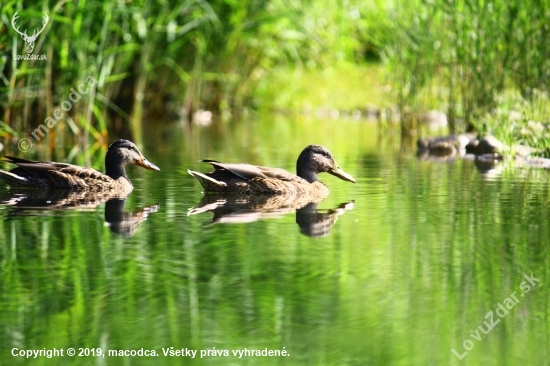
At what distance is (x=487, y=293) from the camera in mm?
5738

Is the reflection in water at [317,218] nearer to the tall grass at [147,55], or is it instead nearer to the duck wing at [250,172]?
the duck wing at [250,172]

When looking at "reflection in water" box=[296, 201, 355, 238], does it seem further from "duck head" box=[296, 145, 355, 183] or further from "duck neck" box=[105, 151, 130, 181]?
"duck neck" box=[105, 151, 130, 181]

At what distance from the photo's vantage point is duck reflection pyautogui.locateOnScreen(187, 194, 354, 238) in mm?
7945

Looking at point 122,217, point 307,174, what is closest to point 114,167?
point 307,174

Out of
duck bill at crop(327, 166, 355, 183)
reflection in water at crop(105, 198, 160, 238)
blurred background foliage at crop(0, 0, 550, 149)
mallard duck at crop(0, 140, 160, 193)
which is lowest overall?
reflection in water at crop(105, 198, 160, 238)

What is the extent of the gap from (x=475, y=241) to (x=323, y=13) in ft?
69.5

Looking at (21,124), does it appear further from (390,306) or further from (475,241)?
(390,306)

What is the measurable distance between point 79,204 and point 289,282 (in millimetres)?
3531

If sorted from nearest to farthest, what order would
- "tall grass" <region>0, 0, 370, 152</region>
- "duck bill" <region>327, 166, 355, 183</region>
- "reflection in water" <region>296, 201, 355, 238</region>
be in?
"reflection in water" <region>296, 201, 355, 238</region>
"duck bill" <region>327, 166, 355, 183</region>
"tall grass" <region>0, 0, 370, 152</region>

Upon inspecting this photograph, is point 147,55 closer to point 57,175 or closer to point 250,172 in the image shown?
point 57,175

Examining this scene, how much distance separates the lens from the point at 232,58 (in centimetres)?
2436

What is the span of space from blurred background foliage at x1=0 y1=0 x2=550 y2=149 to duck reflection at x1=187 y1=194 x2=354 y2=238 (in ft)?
15.2

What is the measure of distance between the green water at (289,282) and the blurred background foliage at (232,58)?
5059mm

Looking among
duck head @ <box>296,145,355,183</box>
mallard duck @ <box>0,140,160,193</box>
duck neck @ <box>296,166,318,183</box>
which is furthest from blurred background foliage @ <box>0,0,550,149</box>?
duck neck @ <box>296,166,318,183</box>
